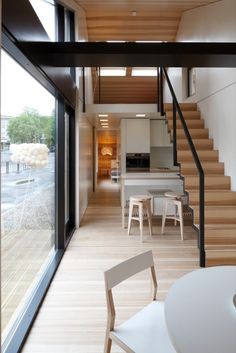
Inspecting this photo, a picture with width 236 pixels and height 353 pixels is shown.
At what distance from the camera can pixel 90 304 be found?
2.70 m

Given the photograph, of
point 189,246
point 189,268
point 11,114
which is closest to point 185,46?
point 11,114

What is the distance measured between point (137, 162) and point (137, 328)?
6252mm

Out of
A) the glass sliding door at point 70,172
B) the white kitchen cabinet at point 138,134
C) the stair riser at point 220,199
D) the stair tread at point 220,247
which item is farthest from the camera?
the white kitchen cabinet at point 138,134

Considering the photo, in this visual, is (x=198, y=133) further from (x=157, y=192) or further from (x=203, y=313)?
(x=203, y=313)

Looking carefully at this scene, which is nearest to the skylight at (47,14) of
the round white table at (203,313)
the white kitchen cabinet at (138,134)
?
the round white table at (203,313)

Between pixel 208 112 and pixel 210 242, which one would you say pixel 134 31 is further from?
pixel 210 242

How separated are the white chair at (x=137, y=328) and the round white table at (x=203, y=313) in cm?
29

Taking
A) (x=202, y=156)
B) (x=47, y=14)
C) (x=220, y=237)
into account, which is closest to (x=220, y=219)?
(x=220, y=237)

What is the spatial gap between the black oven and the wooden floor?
2.31 meters

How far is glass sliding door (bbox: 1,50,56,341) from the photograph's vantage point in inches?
82.1

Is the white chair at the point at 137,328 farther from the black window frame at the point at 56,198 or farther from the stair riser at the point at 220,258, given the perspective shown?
the stair riser at the point at 220,258

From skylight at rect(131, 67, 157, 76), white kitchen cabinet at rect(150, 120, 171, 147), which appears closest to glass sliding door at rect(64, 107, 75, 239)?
white kitchen cabinet at rect(150, 120, 171, 147)

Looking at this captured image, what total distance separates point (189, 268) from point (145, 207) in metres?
1.71

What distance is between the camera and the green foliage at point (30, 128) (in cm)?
225
